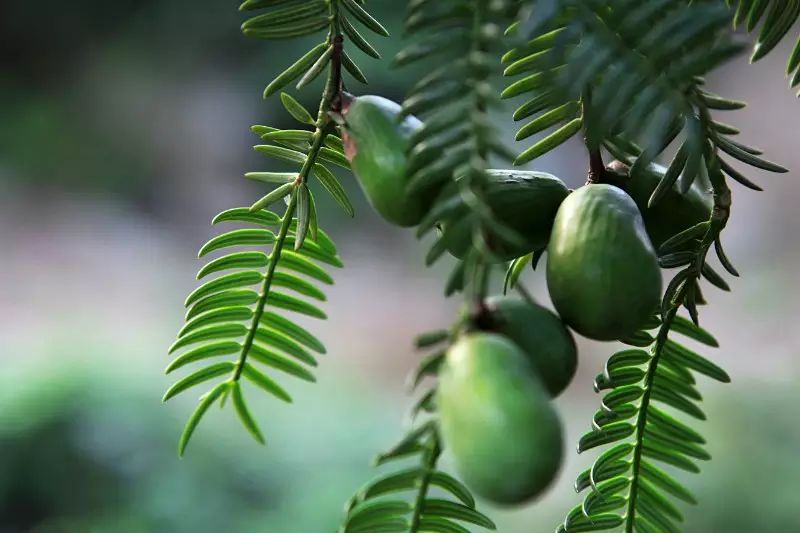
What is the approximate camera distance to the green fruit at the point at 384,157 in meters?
0.30

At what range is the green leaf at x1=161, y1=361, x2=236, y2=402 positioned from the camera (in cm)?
41

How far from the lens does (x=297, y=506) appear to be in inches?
77.4

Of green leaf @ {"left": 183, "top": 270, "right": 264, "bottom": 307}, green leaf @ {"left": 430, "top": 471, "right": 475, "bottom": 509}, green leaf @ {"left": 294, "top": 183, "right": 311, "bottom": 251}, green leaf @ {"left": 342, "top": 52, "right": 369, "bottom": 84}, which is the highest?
green leaf @ {"left": 342, "top": 52, "right": 369, "bottom": 84}

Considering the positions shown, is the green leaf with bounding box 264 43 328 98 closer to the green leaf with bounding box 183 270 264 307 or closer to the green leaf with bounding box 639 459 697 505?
the green leaf with bounding box 183 270 264 307

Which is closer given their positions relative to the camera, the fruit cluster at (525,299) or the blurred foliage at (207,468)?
the fruit cluster at (525,299)

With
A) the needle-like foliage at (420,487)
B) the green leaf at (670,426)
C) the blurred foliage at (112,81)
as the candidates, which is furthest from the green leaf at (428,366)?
the blurred foliage at (112,81)

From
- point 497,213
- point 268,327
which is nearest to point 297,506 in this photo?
point 268,327

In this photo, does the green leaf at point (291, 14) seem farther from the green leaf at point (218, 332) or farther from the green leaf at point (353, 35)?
the green leaf at point (218, 332)

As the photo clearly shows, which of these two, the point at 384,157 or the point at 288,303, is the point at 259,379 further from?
the point at 384,157

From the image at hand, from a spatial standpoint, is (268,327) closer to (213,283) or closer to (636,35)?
(213,283)

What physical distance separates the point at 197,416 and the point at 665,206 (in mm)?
221

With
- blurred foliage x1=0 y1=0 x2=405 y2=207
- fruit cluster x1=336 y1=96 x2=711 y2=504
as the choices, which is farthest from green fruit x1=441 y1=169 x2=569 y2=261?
blurred foliage x1=0 y1=0 x2=405 y2=207

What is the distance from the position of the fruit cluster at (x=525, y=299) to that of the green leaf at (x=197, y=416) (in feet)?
0.44

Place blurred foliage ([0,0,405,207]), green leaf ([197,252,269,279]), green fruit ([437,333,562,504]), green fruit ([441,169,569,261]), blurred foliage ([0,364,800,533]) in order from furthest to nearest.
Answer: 1. blurred foliage ([0,0,405,207])
2. blurred foliage ([0,364,800,533])
3. green leaf ([197,252,269,279])
4. green fruit ([441,169,569,261])
5. green fruit ([437,333,562,504])
